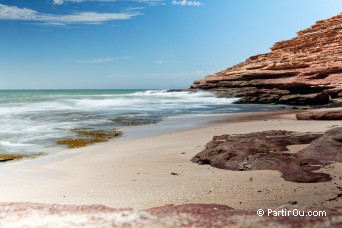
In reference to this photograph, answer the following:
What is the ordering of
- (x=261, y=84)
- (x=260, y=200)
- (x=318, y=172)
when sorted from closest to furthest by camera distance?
(x=260, y=200) < (x=318, y=172) < (x=261, y=84)

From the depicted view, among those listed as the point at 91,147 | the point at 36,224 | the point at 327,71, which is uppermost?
the point at 327,71

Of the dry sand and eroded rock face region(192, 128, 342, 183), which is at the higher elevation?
eroded rock face region(192, 128, 342, 183)

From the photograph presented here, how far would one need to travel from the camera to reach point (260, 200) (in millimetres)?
4516

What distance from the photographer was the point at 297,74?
34.2 metres

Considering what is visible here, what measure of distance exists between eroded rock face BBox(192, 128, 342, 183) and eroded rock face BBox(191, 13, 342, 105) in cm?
2147

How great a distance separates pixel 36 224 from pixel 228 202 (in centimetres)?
306

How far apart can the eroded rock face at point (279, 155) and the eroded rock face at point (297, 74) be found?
21.5m

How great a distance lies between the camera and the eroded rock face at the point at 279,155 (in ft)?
18.2

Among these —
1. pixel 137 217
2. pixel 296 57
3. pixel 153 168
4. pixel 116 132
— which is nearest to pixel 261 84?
pixel 296 57

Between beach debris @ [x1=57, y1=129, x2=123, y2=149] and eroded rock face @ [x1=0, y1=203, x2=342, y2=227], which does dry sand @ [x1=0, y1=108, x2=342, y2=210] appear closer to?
eroded rock face @ [x1=0, y1=203, x2=342, y2=227]

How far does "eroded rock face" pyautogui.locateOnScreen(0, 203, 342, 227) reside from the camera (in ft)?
6.04

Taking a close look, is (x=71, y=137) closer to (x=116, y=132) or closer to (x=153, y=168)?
(x=116, y=132)

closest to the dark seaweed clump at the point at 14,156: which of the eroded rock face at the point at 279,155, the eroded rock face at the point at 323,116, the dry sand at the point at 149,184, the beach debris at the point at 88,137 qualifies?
the dry sand at the point at 149,184

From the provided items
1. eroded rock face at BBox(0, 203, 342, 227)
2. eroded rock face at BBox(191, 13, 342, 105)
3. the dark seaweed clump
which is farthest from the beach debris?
eroded rock face at BBox(191, 13, 342, 105)
